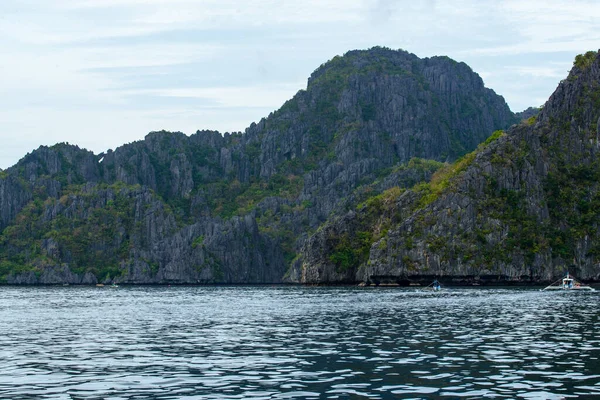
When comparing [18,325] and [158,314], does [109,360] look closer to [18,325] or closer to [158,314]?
[18,325]

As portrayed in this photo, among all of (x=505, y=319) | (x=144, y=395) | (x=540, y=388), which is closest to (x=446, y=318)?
(x=505, y=319)

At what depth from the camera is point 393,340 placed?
58375 millimetres

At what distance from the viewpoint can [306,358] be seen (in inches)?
1897

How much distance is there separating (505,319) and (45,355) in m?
44.0

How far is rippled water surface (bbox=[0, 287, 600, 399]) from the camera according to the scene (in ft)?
121

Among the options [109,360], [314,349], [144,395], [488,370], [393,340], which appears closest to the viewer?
[144,395]

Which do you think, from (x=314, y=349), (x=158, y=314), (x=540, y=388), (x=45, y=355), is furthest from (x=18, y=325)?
(x=540, y=388)

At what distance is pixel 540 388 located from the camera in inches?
1430

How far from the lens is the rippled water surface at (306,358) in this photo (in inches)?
1449

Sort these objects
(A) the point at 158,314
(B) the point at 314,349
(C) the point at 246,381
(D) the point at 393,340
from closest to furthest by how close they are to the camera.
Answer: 1. (C) the point at 246,381
2. (B) the point at 314,349
3. (D) the point at 393,340
4. (A) the point at 158,314

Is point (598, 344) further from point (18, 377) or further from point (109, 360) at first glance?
point (18, 377)

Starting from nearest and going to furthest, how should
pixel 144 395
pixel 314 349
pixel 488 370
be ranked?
pixel 144 395
pixel 488 370
pixel 314 349

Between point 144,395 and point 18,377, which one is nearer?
point 144,395

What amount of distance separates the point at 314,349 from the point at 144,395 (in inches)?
747
